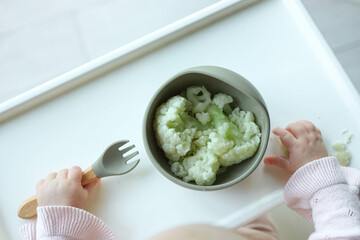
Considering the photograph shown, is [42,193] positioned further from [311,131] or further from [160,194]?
[311,131]

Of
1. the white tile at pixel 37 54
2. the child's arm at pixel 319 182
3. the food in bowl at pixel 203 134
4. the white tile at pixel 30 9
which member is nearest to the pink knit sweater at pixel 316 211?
the child's arm at pixel 319 182

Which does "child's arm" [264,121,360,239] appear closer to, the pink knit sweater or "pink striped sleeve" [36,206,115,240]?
the pink knit sweater

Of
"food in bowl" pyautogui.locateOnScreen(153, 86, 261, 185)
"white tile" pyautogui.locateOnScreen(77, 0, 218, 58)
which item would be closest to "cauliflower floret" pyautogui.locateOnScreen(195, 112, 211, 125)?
"food in bowl" pyautogui.locateOnScreen(153, 86, 261, 185)

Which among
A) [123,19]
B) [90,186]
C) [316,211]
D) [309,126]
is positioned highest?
[123,19]

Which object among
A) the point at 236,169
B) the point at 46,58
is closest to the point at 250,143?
the point at 236,169

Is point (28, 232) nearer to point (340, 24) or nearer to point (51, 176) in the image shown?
point (51, 176)

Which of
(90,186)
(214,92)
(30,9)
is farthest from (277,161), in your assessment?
(30,9)

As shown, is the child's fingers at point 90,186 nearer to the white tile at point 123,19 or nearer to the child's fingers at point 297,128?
→ the child's fingers at point 297,128
